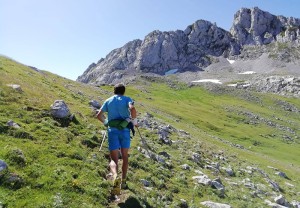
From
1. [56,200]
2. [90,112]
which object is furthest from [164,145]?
[56,200]

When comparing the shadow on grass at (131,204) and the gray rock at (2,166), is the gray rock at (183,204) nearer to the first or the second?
the shadow on grass at (131,204)

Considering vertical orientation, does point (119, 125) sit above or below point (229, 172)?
above

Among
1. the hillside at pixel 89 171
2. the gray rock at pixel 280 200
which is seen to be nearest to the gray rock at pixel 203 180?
the hillside at pixel 89 171

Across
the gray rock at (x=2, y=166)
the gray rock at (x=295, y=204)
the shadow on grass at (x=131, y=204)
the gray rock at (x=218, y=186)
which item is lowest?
the gray rock at (x=295, y=204)

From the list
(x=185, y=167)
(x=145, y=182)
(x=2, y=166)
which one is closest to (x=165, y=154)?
(x=185, y=167)

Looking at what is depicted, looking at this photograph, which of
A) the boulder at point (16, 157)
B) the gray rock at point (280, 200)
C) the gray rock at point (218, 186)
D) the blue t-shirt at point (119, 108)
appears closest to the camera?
the boulder at point (16, 157)

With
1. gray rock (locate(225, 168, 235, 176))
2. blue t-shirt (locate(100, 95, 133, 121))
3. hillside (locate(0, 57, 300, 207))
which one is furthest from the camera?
gray rock (locate(225, 168, 235, 176))

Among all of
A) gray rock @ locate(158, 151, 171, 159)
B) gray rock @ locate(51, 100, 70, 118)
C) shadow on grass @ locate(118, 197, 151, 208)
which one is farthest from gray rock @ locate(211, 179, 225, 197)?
gray rock @ locate(51, 100, 70, 118)

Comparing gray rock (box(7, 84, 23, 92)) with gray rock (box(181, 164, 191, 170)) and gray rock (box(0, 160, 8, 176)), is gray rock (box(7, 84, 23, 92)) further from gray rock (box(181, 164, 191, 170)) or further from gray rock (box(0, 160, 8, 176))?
gray rock (box(181, 164, 191, 170))

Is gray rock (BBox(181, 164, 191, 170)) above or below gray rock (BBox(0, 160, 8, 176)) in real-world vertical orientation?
below

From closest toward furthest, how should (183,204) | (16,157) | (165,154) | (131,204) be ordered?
(131,204) → (16,157) → (183,204) → (165,154)

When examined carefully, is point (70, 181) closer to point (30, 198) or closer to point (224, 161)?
point (30, 198)

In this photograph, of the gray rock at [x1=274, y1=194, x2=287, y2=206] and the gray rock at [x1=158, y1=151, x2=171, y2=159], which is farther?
the gray rock at [x1=158, y1=151, x2=171, y2=159]

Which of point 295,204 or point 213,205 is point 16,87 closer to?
point 213,205
